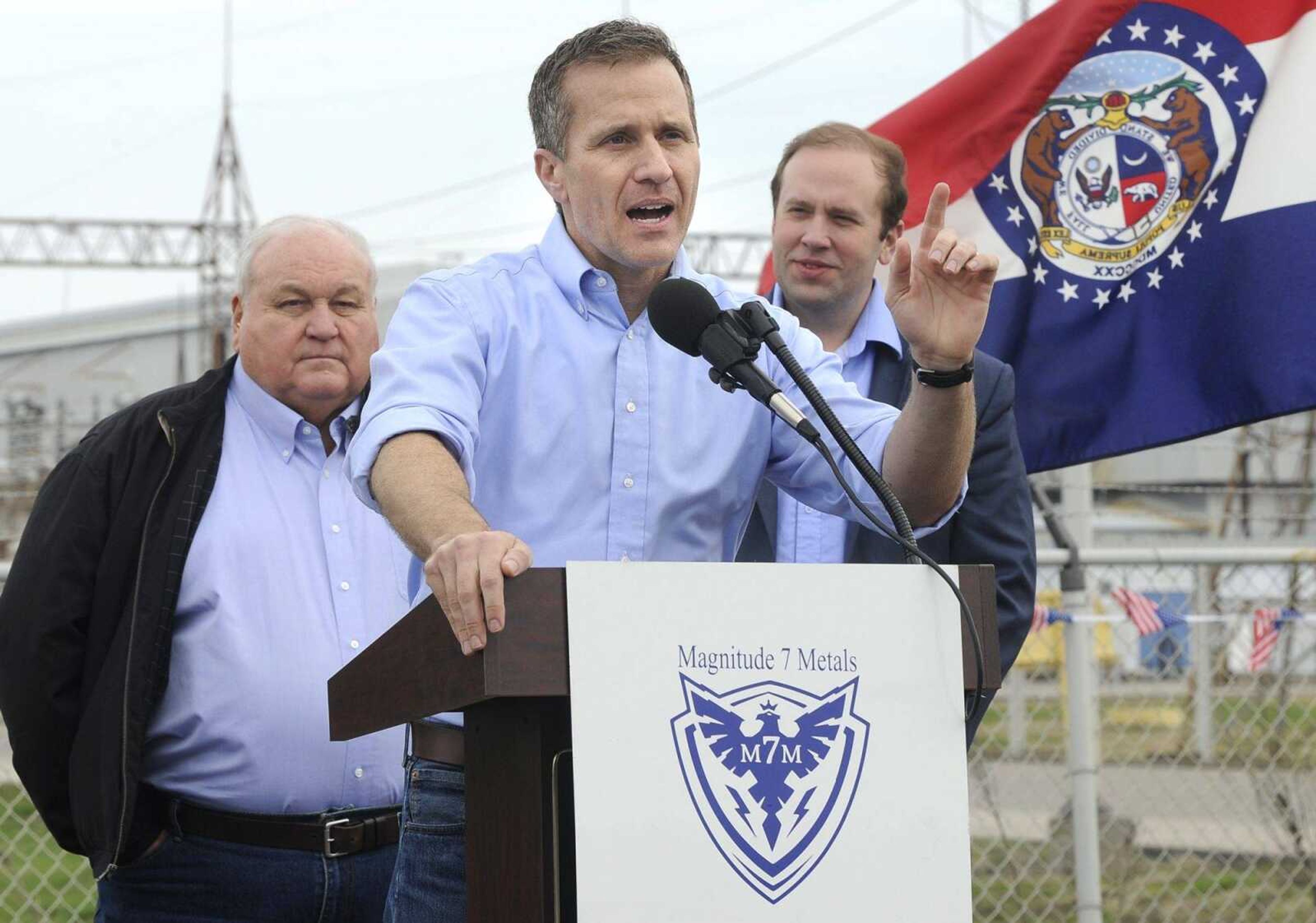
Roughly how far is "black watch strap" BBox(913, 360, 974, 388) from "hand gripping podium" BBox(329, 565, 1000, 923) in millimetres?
415

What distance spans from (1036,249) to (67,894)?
454 cm

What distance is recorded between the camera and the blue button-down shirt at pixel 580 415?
251 centimetres

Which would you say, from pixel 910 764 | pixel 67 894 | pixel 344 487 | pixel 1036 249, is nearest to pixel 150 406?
pixel 344 487

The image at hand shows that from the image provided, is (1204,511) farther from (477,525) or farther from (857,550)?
(477,525)

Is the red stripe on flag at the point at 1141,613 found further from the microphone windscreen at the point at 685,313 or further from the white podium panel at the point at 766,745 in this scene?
the white podium panel at the point at 766,745

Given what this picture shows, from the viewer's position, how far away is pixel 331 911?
134 inches

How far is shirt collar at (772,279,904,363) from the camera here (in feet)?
12.4

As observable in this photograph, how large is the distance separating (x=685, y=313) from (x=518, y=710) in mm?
613

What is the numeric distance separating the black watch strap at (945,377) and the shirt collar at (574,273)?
1.49 feet

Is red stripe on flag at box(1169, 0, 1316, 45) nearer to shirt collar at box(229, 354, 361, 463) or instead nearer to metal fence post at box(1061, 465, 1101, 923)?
metal fence post at box(1061, 465, 1101, 923)

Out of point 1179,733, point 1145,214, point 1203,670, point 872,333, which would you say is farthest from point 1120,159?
point 1179,733

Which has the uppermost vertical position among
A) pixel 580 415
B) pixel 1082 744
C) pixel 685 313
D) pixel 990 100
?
pixel 990 100

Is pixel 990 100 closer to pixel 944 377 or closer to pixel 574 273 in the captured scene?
pixel 574 273

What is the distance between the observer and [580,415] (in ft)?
8.45
